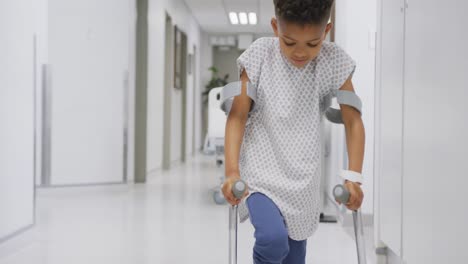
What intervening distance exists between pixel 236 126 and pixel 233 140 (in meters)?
0.04

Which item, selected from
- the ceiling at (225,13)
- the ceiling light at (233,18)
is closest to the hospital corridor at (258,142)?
the ceiling at (225,13)

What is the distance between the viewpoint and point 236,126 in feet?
4.60

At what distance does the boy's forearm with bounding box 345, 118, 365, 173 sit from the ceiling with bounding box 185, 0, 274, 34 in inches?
312

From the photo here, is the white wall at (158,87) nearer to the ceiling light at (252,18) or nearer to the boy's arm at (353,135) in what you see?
the ceiling light at (252,18)

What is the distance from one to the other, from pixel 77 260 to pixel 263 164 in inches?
59.8

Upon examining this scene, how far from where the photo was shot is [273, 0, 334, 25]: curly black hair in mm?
1254

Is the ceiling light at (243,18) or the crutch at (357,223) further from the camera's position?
the ceiling light at (243,18)

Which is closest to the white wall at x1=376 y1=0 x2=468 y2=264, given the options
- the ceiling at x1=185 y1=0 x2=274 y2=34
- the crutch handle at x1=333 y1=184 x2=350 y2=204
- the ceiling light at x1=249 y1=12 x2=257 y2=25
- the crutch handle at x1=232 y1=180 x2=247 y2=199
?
the crutch handle at x1=333 y1=184 x2=350 y2=204

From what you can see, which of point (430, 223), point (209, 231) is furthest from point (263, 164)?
point (209, 231)

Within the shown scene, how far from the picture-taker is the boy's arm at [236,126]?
1.38 metres

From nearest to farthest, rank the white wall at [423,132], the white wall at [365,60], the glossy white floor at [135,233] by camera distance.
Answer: the white wall at [423,132] → the glossy white floor at [135,233] → the white wall at [365,60]

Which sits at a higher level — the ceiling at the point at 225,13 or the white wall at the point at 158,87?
the ceiling at the point at 225,13

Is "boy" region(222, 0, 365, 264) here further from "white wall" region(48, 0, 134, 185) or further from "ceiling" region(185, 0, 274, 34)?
"ceiling" region(185, 0, 274, 34)

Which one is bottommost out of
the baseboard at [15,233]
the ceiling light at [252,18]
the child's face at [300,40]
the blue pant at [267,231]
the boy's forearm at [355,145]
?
the baseboard at [15,233]
